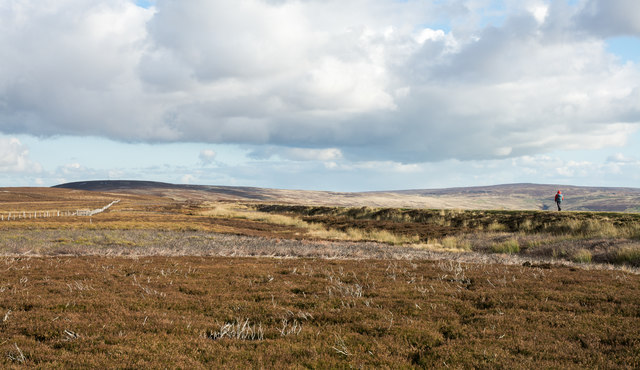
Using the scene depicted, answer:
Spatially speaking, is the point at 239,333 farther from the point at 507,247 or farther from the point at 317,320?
the point at 507,247

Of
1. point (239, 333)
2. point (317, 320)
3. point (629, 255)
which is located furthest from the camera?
point (629, 255)

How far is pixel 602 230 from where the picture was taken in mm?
34781

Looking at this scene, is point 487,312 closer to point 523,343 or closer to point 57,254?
point 523,343

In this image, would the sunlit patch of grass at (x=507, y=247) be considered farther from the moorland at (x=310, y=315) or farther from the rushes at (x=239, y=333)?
the rushes at (x=239, y=333)

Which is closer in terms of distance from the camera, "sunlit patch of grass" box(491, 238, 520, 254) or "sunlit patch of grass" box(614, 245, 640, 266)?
"sunlit patch of grass" box(614, 245, 640, 266)

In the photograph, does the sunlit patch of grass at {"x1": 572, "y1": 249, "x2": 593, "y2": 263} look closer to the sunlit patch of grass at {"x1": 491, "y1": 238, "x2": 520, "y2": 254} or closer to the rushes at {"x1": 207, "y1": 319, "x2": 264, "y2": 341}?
the sunlit patch of grass at {"x1": 491, "y1": 238, "x2": 520, "y2": 254}

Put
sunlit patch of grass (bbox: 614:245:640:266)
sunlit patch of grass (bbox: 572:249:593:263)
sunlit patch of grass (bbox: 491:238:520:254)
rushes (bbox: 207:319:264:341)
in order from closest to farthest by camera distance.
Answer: rushes (bbox: 207:319:264:341)
sunlit patch of grass (bbox: 614:245:640:266)
sunlit patch of grass (bbox: 572:249:593:263)
sunlit patch of grass (bbox: 491:238:520:254)

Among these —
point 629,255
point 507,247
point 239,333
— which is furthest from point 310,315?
point 507,247

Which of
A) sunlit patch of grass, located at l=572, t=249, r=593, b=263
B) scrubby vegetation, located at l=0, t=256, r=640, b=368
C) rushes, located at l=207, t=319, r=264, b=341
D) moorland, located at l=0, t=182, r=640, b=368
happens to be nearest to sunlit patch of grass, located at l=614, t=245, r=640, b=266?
moorland, located at l=0, t=182, r=640, b=368

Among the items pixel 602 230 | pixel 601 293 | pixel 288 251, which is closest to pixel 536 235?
pixel 602 230

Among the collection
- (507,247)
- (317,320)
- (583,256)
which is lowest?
(507,247)

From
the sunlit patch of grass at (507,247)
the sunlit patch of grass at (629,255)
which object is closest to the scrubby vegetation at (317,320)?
the sunlit patch of grass at (629,255)

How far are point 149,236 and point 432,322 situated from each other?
3499 centimetres

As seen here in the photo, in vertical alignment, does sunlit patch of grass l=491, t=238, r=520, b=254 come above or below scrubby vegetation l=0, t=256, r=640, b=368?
below
